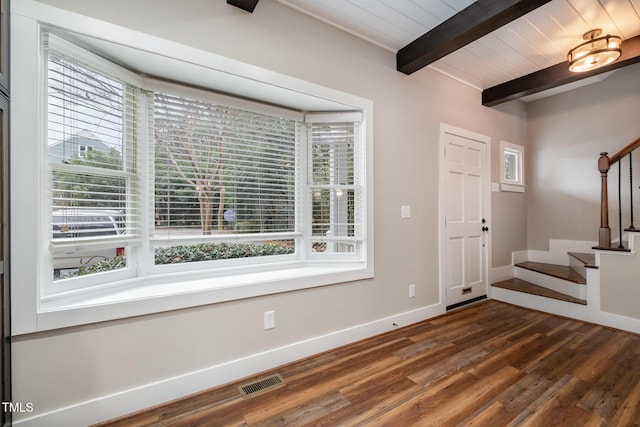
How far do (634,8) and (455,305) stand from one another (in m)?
3.11

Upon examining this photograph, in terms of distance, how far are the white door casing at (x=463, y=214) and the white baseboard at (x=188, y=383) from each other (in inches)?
50.4

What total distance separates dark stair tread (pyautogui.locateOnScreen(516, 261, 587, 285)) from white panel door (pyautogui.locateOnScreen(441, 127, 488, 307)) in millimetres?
732

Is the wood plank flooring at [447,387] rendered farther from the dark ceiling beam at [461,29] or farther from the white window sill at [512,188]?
the dark ceiling beam at [461,29]

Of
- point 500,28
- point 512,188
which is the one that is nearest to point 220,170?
point 500,28

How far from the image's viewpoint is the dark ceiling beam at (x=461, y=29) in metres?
1.89

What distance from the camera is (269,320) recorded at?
6.79 feet

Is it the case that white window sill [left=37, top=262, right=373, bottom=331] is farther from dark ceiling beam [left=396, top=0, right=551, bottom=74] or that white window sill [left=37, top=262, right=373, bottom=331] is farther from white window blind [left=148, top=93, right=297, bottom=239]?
dark ceiling beam [left=396, top=0, right=551, bottom=74]

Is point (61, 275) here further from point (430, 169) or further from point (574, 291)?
point (574, 291)

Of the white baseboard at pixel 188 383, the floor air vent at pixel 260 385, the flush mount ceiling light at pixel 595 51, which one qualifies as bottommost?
the floor air vent at pixel 260 385

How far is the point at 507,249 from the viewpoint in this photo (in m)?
3.97

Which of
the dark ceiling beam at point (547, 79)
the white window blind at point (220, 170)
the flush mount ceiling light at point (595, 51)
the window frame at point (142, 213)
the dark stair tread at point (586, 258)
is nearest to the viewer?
the window frame at point (142, 213)

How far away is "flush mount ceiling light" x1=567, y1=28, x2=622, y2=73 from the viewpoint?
2340 millimetres

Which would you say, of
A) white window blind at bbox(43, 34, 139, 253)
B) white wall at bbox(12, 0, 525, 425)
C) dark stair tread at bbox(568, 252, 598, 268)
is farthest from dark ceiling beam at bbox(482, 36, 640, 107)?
white window blind at bbox(43, 34, 139, 253)

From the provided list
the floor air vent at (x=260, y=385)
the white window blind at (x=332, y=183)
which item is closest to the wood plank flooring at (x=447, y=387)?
the floor air vent at (x=260, y=385)
